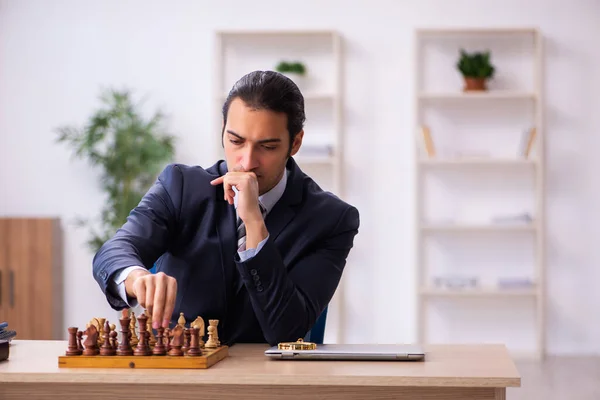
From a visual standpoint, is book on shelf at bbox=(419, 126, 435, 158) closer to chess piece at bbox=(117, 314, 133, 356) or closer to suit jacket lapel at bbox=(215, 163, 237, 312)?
suit jacket lapel at bbox=(215, 163, 237, 312)

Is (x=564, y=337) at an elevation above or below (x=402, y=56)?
below

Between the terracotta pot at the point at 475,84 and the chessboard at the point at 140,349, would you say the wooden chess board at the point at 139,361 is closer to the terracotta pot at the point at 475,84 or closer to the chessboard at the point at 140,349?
the chessboard at the point at 140,349

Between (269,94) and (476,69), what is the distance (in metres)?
4.05

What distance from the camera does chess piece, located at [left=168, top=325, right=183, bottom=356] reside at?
68.6 inches

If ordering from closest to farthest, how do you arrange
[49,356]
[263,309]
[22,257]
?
[49,356], [263,309], [22,257]

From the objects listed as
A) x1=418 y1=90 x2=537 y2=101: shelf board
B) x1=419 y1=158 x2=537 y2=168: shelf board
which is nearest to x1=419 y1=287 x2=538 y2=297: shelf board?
x1=419 y1=158 x2=537 y2=168: shelf board

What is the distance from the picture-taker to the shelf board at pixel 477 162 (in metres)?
5.92

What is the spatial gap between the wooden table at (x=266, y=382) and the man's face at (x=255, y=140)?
609mm

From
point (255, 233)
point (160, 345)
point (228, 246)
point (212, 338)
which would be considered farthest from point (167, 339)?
point (228, 246)

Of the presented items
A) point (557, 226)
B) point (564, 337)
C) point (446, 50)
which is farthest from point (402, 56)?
point (564, 337)

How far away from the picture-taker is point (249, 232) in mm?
2070

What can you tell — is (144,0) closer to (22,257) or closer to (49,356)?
(22,257)

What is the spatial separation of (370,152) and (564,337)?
1898 mm

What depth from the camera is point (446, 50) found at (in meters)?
6.24
